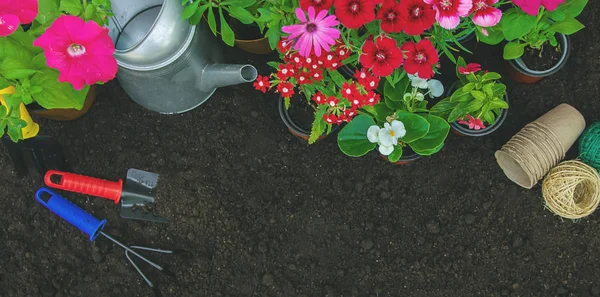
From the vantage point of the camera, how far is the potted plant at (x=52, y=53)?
4.36 ft

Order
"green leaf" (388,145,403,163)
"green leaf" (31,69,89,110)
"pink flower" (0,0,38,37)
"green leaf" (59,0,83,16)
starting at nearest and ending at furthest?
"pink flower" (0,0,38,37), "green leaf" (59,0,83,16), "green leaf" (31,69,89,110), "green leaf" (388,145,403,163)

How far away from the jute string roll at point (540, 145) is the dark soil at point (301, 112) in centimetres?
61

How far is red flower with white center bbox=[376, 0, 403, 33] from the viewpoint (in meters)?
1.37

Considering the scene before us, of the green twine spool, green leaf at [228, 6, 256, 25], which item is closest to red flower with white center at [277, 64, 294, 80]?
green leaf at [228, 6, 256, 25]

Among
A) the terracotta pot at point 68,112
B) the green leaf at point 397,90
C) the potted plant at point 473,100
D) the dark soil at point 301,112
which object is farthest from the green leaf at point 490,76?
the terracotta pot at point 68,112

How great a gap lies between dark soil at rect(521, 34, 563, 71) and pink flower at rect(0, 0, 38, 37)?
4.71 ft

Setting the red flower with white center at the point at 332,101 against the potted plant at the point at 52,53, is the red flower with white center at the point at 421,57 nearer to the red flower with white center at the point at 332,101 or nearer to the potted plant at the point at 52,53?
the red flower with white center at the point at 332,101

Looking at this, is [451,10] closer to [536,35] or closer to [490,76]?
[490,76]

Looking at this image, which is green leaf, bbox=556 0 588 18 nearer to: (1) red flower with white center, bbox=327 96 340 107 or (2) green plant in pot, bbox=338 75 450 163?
(2) green plant in pot, bbox=338 75 450 163

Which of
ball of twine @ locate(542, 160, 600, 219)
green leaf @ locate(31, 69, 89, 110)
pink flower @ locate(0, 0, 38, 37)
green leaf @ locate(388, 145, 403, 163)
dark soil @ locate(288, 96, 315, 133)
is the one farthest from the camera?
dark soil @ locate(288, 96, 315, 133)

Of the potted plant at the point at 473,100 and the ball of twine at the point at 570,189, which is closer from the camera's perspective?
the potted plant at the point at 473,100

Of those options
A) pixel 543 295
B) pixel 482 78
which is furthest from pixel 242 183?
pixel 543 295

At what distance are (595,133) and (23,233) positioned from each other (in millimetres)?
1891

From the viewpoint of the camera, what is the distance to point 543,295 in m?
1.99
